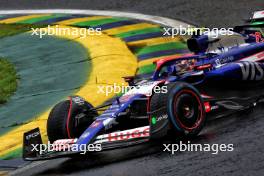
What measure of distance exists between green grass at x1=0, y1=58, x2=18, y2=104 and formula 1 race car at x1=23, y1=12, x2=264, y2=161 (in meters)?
3.69

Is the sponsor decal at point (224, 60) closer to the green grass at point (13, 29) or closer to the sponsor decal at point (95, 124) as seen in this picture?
the sponsor decal at point (95, 124)

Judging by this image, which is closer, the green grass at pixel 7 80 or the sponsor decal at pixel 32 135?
the sponsor decal at pixel 32 135

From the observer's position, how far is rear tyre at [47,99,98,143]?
8461mm

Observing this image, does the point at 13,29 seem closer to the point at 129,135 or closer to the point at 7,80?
the point at 7,80

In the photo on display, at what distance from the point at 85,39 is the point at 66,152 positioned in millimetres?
7758

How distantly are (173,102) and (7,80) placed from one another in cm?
642

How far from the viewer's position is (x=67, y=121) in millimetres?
8484

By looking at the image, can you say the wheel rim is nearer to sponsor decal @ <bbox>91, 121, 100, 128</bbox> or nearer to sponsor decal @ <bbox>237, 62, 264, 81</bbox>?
sponsor decal @ <bbox>91, 121, 100, 128</bbox>

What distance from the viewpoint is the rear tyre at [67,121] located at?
8.46m

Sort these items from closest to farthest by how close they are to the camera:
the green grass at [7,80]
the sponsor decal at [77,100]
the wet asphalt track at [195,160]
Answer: the wet asphalt track at [195,160] < the sponsor decal at [77,100] < the green grass at [7,80]

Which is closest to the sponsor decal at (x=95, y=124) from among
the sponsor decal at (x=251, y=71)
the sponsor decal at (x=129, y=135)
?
the sponsor decal at (x=129, y=135)

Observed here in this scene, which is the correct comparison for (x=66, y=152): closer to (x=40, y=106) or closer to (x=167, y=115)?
(x=167, y=115)

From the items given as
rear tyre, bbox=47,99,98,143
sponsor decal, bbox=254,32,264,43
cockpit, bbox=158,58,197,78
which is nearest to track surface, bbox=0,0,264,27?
sponsor decal, bbox=254,32,264,43

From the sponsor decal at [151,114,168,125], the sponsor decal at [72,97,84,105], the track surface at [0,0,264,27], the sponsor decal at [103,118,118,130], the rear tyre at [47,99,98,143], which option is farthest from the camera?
the track surface at [0,0,264,27]
